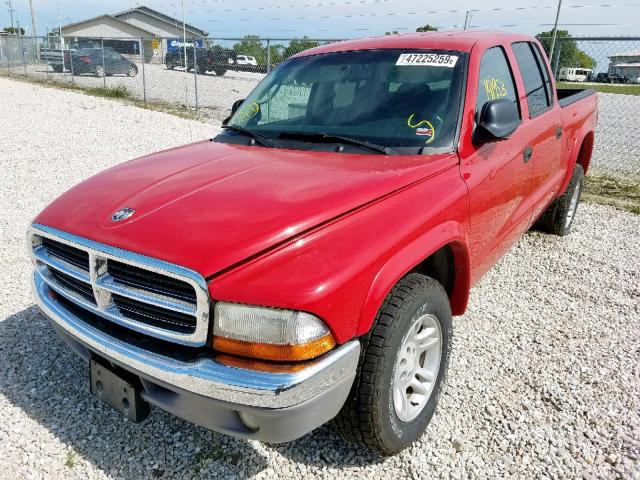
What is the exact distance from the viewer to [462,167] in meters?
2.65

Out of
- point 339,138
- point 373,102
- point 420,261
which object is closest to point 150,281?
point 420,261

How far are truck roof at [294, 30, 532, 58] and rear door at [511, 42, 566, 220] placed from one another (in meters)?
0.32

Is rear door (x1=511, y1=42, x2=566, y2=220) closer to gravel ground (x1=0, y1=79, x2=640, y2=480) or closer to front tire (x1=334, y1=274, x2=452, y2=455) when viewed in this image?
gravel ground (x1=0, y1=79, x2=640, y2=480)

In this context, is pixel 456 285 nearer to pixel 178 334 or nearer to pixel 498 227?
pixel 498 227

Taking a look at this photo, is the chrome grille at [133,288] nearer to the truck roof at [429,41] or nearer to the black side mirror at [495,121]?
the black side mirror at [495,121]

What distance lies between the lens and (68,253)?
2.25 m

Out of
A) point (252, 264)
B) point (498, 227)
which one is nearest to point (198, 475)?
point (252, 264)

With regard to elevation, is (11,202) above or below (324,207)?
below

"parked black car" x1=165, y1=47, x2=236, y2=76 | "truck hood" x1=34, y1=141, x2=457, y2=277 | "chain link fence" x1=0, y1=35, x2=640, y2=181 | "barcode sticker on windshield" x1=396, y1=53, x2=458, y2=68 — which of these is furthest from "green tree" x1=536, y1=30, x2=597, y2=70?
"parked black car" x1=165, y1=47, x2=236, y2=76

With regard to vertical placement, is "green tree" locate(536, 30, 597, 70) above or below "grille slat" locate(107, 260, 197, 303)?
above

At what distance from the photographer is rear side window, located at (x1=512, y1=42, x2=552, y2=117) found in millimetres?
3675

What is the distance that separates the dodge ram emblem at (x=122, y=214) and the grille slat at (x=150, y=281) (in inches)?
7.6

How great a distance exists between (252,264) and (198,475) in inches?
44.5

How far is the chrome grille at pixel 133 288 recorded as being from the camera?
1.79 m
